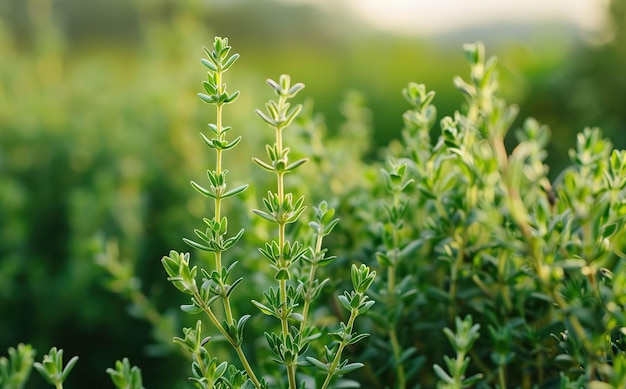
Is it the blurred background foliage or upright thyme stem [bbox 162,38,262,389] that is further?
the blurred background foliage

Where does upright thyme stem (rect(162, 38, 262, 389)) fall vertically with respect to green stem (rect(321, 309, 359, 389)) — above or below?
above

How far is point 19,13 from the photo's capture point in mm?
8836

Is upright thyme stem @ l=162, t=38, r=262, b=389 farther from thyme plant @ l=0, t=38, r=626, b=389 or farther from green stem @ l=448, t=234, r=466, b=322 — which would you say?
green stem @ l=448, t=234, r=466, b=322

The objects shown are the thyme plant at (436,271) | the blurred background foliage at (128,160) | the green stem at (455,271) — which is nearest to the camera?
the thyme plant at (436,271)

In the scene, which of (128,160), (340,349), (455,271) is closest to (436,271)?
(455,271)

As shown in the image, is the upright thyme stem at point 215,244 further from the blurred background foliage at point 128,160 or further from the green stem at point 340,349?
the blurred background foliage at point 128,160

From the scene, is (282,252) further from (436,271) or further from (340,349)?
(436,271)

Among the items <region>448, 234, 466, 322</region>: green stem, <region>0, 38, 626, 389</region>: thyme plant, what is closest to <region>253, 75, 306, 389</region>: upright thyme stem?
<region>0, 38, 626, 389</region>: thyme plant

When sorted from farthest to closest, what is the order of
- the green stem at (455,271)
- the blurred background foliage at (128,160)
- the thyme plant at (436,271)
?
the blurred background foliage at (128,160) < the green stem at (455,271) < the thyme plant at (436,271)

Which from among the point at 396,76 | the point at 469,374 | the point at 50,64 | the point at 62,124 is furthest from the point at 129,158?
the point at 396,76

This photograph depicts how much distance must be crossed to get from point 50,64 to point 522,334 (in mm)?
3419

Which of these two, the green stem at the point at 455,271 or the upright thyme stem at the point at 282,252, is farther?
the green stem at the point at 455,271

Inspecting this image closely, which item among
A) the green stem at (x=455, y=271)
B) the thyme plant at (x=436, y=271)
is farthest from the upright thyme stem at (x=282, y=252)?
the green stem at (x=455, y=271)

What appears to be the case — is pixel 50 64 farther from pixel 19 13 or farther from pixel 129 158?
pixel 19 13
